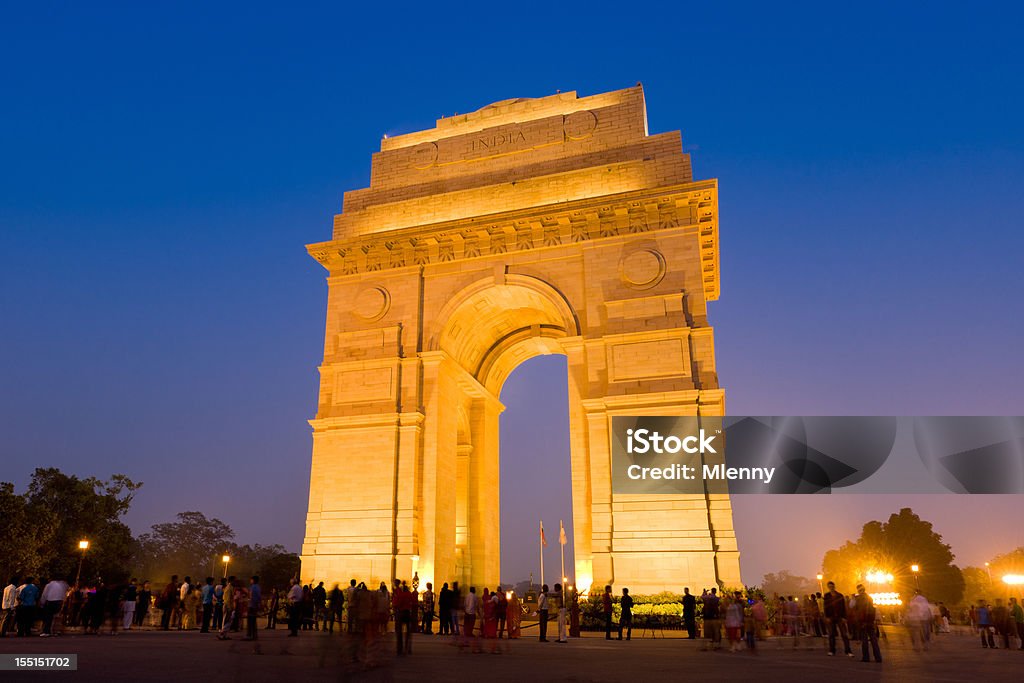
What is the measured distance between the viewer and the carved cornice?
27.0 metres

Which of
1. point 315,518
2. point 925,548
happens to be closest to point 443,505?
point 315,518

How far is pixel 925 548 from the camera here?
65438 millimetres

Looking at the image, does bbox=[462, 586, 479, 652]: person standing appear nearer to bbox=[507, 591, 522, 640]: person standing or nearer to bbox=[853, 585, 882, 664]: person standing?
bbox=[507, 591, 522, 640]: person standing

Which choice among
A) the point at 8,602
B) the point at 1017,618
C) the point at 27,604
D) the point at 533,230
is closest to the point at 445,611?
the point at 27,604

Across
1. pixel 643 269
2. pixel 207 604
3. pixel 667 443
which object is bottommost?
pixel 207 604

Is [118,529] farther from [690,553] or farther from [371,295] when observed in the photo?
[690,553]

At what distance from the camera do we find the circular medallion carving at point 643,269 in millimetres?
26500

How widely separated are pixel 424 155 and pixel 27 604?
22.5 m

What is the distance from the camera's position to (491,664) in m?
11.9

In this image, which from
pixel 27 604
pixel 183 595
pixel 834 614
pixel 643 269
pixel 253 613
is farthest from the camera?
pixel 643 269

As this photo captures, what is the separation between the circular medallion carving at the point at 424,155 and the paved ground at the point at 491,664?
21.6 meters

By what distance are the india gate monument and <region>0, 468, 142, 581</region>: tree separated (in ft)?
79.0

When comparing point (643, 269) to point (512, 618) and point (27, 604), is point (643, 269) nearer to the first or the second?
point (512, 618)

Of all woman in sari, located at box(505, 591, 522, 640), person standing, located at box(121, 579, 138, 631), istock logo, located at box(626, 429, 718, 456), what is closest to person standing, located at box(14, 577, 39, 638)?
person standing, located at box(121, 579, 138, 631)
